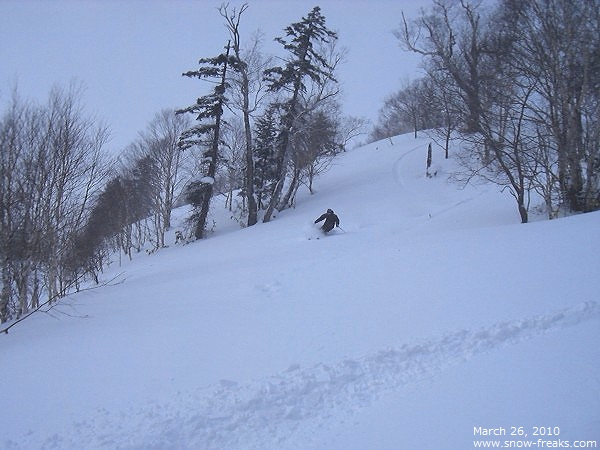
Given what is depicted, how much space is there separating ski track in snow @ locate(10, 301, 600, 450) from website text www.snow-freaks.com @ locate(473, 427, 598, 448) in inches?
33.3

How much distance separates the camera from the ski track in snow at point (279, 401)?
10.6 feet

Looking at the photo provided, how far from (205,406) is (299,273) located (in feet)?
14.7

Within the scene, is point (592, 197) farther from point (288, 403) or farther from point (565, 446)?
point (288, 403)

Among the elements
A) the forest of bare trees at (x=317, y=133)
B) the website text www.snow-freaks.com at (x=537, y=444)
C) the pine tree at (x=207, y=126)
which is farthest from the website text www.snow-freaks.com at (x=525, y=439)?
the pine tree at (x=207, y=126)

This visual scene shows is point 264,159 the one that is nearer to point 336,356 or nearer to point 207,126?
point 207,126

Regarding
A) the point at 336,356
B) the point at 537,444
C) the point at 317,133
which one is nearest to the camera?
the point at 537,444

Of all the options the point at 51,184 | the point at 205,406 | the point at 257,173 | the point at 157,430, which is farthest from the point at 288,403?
the point at 257,173

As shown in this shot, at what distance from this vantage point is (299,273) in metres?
7.86

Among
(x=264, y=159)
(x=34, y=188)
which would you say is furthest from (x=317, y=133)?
(x=34, y=188)

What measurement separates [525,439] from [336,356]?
6.84 feet

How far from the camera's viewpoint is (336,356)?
4.32m

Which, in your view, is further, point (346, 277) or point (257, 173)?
point (257, 173)

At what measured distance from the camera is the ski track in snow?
3230 mm

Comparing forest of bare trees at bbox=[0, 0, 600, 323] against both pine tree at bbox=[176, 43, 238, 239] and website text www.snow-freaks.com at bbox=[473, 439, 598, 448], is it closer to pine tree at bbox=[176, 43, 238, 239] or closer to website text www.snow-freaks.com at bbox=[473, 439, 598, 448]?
pine tree at bbox=[176, 43, 238, 239]
